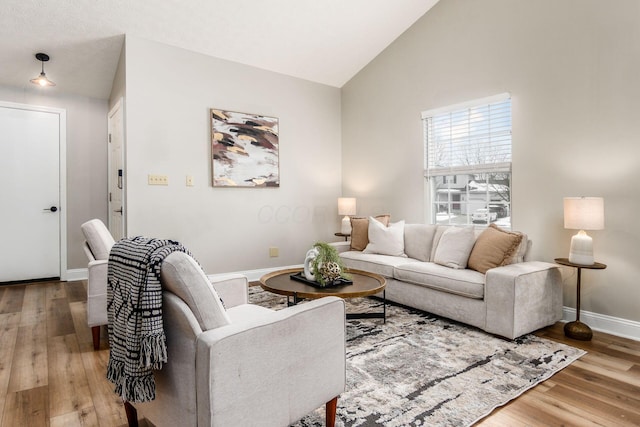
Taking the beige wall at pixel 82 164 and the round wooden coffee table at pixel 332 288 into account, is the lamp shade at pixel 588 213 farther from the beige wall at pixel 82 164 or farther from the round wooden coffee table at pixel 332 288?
the beige wall at pixel 82 164

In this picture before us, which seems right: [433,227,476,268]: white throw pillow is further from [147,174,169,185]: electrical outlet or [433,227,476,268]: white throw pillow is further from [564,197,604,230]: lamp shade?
[147,174,169,185]: electrical outlet

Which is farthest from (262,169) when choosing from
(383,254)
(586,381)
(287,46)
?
(586,381)

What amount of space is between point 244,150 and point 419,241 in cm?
238

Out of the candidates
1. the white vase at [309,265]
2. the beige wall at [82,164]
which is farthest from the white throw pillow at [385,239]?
the beige wall at [82,164]

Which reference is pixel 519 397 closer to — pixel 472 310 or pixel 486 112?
pixel 472 310

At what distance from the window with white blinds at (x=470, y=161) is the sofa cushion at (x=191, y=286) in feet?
10.6

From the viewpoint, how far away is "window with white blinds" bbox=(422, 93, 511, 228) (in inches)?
145

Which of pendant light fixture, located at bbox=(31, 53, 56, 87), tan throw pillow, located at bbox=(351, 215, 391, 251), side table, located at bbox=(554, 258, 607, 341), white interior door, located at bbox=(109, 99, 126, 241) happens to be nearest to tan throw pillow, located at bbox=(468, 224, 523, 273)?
side table, located at bbox=(554, 258, 607, 341)

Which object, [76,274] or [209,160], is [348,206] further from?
[76,274]

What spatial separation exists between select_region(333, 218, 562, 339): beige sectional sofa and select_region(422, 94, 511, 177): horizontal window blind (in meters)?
0.78

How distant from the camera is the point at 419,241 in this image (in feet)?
12.9

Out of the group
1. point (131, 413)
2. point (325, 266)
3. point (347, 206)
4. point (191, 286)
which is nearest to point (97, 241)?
point (131, 413)

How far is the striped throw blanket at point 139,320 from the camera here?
50.1 inches

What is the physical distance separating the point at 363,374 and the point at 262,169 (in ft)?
10.3
